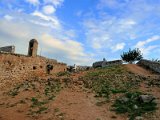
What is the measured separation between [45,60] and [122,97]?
11177 millimetres

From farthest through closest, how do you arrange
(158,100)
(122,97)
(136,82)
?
(136,82) → (122,97) → (158,100)

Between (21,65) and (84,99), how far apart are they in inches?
349

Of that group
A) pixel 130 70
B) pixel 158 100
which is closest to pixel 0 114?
pixel 158 100

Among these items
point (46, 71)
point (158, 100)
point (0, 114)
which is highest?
point (46, 71)

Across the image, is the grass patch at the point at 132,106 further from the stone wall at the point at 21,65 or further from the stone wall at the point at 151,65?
the stone wall at the point at 21,65

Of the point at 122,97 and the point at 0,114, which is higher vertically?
the point at 122,97

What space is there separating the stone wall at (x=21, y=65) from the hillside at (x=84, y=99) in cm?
178

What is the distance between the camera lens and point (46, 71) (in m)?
24.7

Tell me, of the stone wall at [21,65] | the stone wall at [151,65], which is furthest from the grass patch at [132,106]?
the stone wall at [21,65]

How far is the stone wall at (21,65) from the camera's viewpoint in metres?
21.2

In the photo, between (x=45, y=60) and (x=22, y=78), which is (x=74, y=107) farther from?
(x=45, y=60)

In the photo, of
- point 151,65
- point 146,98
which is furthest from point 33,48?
point 146,98

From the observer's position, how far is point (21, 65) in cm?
2245

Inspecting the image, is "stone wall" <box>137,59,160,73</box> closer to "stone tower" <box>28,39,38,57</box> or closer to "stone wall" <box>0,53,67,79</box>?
"stone wall" <box>0,53,67,79</box>
